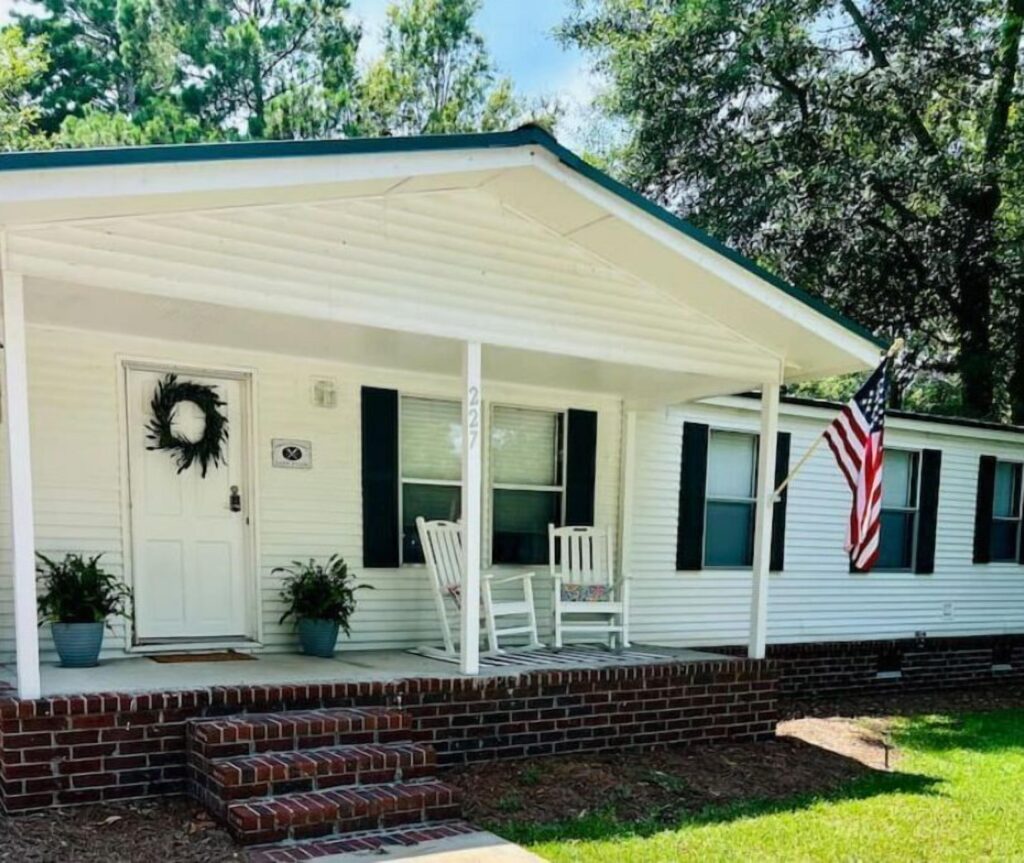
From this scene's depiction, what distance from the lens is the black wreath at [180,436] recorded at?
5117mm

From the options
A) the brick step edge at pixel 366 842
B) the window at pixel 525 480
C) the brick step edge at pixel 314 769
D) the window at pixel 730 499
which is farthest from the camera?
the window at pixel 730 499

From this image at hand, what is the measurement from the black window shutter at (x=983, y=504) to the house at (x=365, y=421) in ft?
10.8

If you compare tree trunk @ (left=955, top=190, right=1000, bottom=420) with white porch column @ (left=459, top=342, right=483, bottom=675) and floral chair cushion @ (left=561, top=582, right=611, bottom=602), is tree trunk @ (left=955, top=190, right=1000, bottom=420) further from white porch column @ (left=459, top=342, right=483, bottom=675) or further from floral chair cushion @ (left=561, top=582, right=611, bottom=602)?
white porch column @ (left=459, top=342, right=483, bottom=675)

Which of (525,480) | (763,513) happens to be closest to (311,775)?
(525,480)

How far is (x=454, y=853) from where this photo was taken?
331 centimetres

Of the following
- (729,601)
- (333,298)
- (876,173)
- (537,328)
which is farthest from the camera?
(876,173)

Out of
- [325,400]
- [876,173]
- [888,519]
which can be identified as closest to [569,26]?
[876,173]

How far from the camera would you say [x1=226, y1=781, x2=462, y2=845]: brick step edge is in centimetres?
329

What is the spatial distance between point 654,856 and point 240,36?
17637 mm

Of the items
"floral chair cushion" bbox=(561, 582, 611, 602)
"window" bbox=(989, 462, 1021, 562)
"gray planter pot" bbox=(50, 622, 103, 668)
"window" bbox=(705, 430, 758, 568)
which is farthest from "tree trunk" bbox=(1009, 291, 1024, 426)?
"gray planter pot" bbox=(50, 622, 103, 668)

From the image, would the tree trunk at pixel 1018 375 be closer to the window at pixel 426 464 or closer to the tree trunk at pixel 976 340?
the tree trunk at pixel 976 340

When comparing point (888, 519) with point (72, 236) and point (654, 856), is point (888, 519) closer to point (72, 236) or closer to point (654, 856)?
point (654, 856)

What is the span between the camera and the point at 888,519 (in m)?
8.37

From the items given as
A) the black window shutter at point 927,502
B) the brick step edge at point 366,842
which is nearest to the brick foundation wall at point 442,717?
the brick step edge at point 366,842
